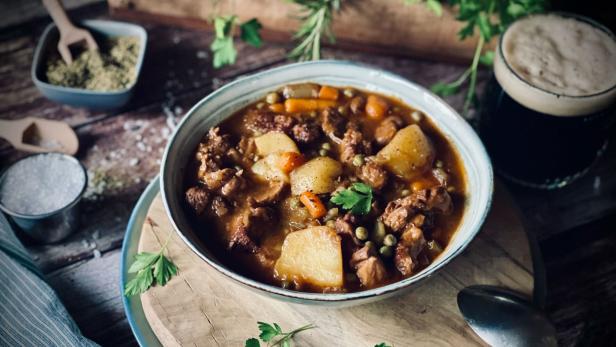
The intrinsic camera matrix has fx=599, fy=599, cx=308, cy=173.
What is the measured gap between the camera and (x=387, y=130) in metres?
3.49

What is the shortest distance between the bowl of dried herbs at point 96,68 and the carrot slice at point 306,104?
124cm

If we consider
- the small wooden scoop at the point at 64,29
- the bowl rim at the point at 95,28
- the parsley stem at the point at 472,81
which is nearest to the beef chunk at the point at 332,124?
the parsley stem at the point at 472,81

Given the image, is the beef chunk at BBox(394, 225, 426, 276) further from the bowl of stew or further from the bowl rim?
the bowl rim

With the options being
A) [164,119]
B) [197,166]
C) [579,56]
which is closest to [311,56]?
[164,119]

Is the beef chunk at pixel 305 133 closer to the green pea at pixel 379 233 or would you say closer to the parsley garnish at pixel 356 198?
the parsley garnish at pixel 356 198

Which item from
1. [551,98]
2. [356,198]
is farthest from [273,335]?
[551,98]

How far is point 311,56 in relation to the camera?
4.49 m

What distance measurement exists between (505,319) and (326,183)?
3.77 ft

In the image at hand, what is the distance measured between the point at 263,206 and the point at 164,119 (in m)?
1.54

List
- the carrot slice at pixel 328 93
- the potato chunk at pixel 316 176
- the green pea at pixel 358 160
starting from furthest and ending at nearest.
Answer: the carrot slice at pixel 328 93 < the green pea at pixel 358 160 < the potato chunk at pixel 316 176

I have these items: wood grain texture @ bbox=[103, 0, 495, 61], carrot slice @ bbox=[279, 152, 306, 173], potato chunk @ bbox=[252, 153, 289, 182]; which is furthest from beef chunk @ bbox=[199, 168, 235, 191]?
wood grain texture @ bbox=[103, 0, 495, 61]

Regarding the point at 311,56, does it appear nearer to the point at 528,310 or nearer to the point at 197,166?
the point at 197,166

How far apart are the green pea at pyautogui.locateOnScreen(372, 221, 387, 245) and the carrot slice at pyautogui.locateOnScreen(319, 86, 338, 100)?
93cm

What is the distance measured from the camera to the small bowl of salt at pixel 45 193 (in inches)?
140
